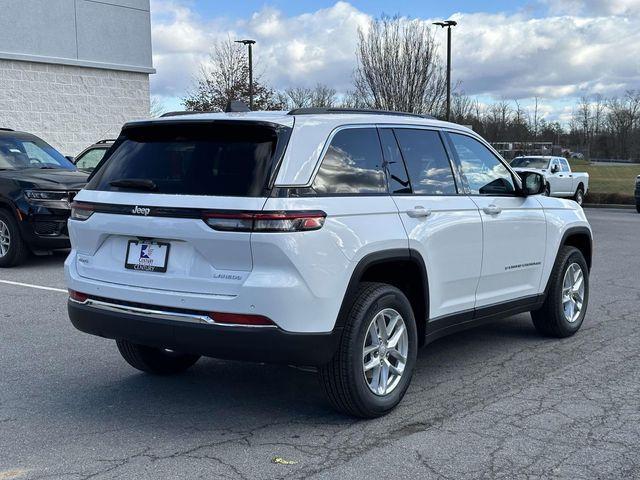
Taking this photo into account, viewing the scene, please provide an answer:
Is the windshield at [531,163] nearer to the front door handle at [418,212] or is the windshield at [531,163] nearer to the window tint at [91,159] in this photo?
the window tint at [91,159]

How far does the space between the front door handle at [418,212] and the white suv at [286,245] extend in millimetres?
22

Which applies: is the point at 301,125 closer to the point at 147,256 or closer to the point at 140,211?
the point at 140,211

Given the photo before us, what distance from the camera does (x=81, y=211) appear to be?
4.86 metres

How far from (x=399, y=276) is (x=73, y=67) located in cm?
1783

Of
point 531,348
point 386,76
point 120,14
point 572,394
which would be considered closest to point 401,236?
point 572,394

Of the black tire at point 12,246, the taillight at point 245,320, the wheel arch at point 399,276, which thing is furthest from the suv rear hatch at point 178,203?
the black tire at point 12,246

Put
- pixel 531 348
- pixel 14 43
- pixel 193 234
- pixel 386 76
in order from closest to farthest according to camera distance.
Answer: pixel 193 234 < pixel 531 348 < pixel 14 43 < pixel 386 76

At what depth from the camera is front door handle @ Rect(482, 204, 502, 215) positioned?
569 cm

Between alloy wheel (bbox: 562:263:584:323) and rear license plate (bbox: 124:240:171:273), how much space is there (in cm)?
385

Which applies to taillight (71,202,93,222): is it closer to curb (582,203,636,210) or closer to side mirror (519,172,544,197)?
side mirror (519,172,544,197)

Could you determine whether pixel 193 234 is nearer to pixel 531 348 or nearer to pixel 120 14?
pixel 531 348

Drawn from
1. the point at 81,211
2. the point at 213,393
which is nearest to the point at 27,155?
the point at 81,211

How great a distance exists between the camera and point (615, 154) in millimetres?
85125

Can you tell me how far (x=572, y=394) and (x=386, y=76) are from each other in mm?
25546
